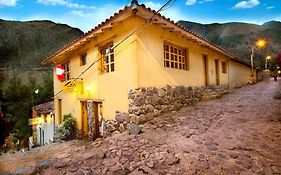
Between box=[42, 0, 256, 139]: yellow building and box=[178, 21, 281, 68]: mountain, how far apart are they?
176 feet

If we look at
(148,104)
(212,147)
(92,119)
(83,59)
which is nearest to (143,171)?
(212,147)

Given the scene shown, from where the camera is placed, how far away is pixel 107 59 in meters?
9.73

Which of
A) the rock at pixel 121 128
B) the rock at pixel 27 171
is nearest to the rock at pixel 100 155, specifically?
the rock at pixel 27 171

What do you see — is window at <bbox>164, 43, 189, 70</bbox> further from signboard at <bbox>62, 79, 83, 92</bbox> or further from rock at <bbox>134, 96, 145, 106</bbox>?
signboard at <bbox>62, 79, 83, 92</bbox>

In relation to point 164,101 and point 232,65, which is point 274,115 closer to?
point 164,101

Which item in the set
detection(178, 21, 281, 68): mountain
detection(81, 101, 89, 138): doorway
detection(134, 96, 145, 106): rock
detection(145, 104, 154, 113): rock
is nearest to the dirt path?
detection(145, 104, 154, 113): rock

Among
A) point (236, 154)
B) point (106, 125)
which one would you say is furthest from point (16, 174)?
point (236, 154)

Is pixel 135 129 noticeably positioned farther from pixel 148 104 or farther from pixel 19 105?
pixel 19 105

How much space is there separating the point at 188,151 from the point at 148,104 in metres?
3.23

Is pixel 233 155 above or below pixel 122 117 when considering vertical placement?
below

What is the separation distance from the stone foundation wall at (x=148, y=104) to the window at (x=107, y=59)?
1.99 metres

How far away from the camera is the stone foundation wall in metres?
8.09

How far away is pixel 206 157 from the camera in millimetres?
5164

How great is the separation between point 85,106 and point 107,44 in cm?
411
